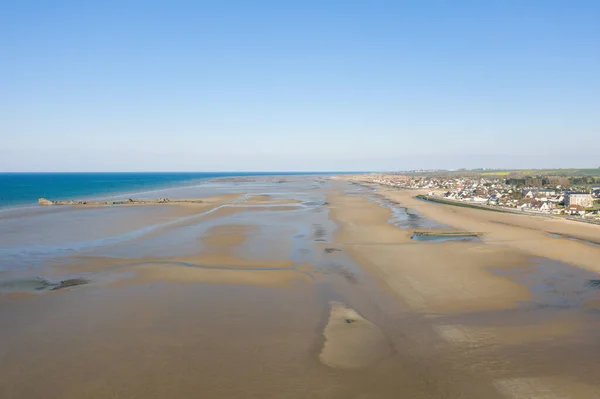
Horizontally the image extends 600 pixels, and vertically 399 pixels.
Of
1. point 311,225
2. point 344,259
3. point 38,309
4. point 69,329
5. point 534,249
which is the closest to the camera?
point 69,329

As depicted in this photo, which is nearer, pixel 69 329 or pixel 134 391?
pixel 134 391

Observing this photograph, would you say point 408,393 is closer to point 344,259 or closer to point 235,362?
point 235,362

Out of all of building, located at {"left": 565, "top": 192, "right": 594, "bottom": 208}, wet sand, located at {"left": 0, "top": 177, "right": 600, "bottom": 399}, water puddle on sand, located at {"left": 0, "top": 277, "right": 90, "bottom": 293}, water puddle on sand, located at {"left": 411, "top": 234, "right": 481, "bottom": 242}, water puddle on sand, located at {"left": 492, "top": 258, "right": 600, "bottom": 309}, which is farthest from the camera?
building, located at {"left": 565, "top": 192, "right": 594, "bottom": 208}

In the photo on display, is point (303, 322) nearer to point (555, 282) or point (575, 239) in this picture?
point (555, 282)

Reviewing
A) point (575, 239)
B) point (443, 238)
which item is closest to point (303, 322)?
point (443, 238)

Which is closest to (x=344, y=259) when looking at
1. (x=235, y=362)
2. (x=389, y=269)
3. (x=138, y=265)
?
(x=389, y=269)

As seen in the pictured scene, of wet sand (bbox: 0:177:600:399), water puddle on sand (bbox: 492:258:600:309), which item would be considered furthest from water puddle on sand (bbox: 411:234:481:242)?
water puddle on sand (bbox: 492:258:600:309)

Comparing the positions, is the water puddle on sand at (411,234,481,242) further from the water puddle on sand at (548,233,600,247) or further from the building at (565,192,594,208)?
the building at (565,192,594,208)

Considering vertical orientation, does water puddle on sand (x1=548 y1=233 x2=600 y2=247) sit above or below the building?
below
